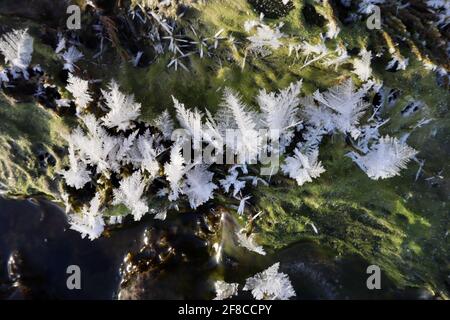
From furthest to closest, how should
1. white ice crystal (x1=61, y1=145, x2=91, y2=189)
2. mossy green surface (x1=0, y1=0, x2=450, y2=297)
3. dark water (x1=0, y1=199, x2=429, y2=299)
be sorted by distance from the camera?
dark water (x1=0, y1=199, x2=429, y2=299) < white ice crystal (x1=61, y1=145, x2=91, y2=189) < mossy green surface (x1=0, y1=0, x2=450, y2=297)

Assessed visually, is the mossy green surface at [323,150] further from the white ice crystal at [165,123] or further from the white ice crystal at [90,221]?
the white ice crystal at [90,221]

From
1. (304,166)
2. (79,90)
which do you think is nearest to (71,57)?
(79,90)

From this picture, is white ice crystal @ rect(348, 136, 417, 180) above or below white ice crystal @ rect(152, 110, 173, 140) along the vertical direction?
below

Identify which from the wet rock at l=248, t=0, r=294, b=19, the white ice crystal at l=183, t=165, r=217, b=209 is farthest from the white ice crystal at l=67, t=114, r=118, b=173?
the wet rock at l=248, t=0, r=294, b=19

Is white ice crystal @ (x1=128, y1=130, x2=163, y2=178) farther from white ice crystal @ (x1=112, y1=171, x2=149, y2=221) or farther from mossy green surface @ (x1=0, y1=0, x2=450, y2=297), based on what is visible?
mossy green surface @ (x1=0, y1=0, x2=450, y2=297)

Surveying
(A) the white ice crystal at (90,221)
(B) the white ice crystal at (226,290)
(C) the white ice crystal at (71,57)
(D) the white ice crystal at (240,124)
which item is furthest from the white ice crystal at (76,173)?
(B) the white ice crystal at (226,290)
